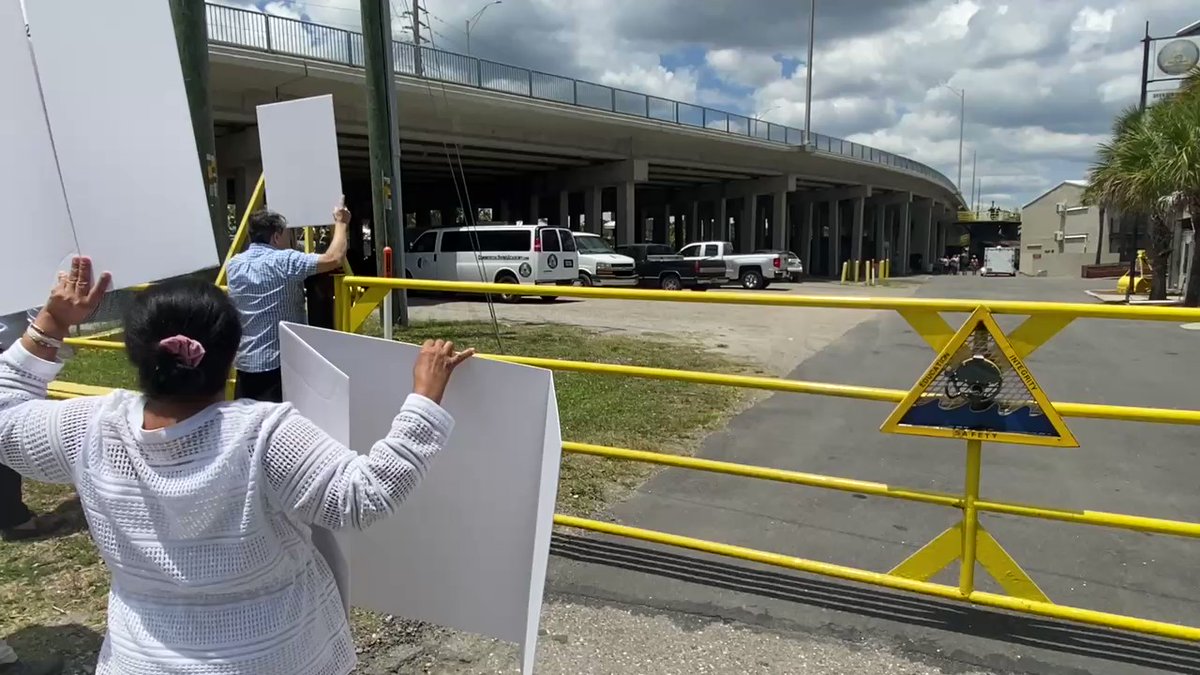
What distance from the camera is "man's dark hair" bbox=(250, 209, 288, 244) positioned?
14.6 feet

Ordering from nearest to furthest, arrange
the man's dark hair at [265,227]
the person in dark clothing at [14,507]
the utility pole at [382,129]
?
1. the person in dark clothing at [14,507]
2. the man's dark hair at [265,227]
3. the utility pole at [382,129]

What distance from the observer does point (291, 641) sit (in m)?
1.72

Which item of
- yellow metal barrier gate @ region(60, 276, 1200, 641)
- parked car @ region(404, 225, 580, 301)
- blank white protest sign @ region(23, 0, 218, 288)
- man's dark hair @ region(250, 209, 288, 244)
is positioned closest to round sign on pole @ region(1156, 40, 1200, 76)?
parked car @ region(404, 225, 580, 301)

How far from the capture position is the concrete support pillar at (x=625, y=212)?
34.6 metres

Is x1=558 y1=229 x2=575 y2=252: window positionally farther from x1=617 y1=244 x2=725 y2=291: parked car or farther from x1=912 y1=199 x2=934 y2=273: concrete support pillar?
x1=912 y1=199 x2=934 y2=273: concrete support pillar

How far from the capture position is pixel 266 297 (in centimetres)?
419

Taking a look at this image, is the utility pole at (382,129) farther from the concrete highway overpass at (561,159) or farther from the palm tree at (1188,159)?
the palm tree at (1188,159)

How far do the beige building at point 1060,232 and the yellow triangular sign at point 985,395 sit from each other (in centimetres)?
6473

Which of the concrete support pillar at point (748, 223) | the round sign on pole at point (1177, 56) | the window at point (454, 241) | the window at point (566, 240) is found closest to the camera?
the window at point (566, 240)

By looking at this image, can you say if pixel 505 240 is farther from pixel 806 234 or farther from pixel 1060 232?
pixel 1060 232

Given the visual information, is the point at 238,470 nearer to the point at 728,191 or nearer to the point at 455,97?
the point at 455,97

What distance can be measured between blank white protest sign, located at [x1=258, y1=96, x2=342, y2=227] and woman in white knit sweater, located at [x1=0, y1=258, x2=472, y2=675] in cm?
300

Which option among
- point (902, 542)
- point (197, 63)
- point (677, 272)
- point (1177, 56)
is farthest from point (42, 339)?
point (1177, 56)

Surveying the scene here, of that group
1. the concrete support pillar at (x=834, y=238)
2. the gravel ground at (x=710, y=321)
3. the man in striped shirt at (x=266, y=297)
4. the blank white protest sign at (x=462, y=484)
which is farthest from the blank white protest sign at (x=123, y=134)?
the concrete support pillar at (x=834, y=238)
